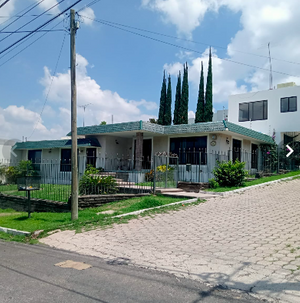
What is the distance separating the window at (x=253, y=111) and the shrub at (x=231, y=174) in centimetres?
997

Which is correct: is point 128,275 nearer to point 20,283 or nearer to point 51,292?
point 51,292

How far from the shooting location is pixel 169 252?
5938 millimetres

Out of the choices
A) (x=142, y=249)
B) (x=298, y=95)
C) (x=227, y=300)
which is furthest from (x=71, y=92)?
(x=298, y=95)

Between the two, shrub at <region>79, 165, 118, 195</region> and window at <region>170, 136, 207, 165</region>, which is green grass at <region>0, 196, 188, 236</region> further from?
window at <region>170, 136, 207, 165</region>

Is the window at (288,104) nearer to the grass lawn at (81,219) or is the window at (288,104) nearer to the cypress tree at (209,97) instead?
the cypress tree at (209,97)

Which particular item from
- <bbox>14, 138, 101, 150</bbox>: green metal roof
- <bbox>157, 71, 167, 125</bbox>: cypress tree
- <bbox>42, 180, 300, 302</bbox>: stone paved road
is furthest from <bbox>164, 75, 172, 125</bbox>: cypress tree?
<bbox>42, 180, 300, 302</bbox>: stone paved road

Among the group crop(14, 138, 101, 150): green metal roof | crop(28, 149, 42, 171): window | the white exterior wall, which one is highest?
the white exterior wall

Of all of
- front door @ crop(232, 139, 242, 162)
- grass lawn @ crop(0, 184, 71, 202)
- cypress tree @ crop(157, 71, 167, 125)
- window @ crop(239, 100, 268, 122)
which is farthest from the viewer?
cypress tree @ crop(157, 71, 167, 125)

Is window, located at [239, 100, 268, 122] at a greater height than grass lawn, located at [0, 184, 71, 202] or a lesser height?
greater

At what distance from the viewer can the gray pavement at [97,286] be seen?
3867 millimetres

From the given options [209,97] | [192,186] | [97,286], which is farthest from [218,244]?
[209,97]

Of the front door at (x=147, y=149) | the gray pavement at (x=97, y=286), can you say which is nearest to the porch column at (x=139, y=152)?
the front door at (x=147, y=149)

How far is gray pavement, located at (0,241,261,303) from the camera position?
3867 mm

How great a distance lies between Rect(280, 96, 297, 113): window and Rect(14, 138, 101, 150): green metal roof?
1294 cm
